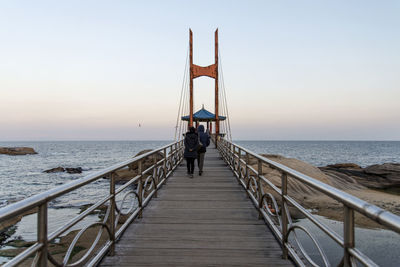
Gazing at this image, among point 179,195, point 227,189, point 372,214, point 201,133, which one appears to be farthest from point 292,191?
point 372,214

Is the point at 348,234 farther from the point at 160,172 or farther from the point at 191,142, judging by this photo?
the point at 191,142

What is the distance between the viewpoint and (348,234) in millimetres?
1941

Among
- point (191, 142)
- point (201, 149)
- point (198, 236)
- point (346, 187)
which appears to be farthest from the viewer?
point (346, 187)

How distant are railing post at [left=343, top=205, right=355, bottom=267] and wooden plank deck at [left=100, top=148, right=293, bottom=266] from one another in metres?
1.38

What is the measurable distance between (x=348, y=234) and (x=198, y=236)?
2.45 meters

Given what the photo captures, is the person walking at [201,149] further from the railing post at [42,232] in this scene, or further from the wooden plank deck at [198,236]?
the railing post at [42,232]

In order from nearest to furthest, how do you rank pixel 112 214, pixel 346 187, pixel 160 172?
pixel 112 214 < pixel 160 172 < pixel 346 187

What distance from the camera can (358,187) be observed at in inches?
774

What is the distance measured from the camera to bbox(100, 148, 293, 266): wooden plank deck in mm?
3271

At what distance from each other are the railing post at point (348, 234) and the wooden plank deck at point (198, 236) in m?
1.38

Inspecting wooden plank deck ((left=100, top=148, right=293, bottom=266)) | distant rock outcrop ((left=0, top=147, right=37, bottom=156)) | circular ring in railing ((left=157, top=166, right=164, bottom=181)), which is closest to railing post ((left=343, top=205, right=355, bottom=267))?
wooden plank deck ((left=100, top=148, right=293, bottom=266))

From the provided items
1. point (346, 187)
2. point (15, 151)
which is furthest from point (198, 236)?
point (15, 151)

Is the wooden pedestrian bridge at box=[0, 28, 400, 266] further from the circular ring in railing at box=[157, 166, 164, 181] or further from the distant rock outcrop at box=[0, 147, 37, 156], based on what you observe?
the distant rock outcrop at box=[0, 147, 37, 156]

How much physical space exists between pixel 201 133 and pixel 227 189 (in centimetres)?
310
